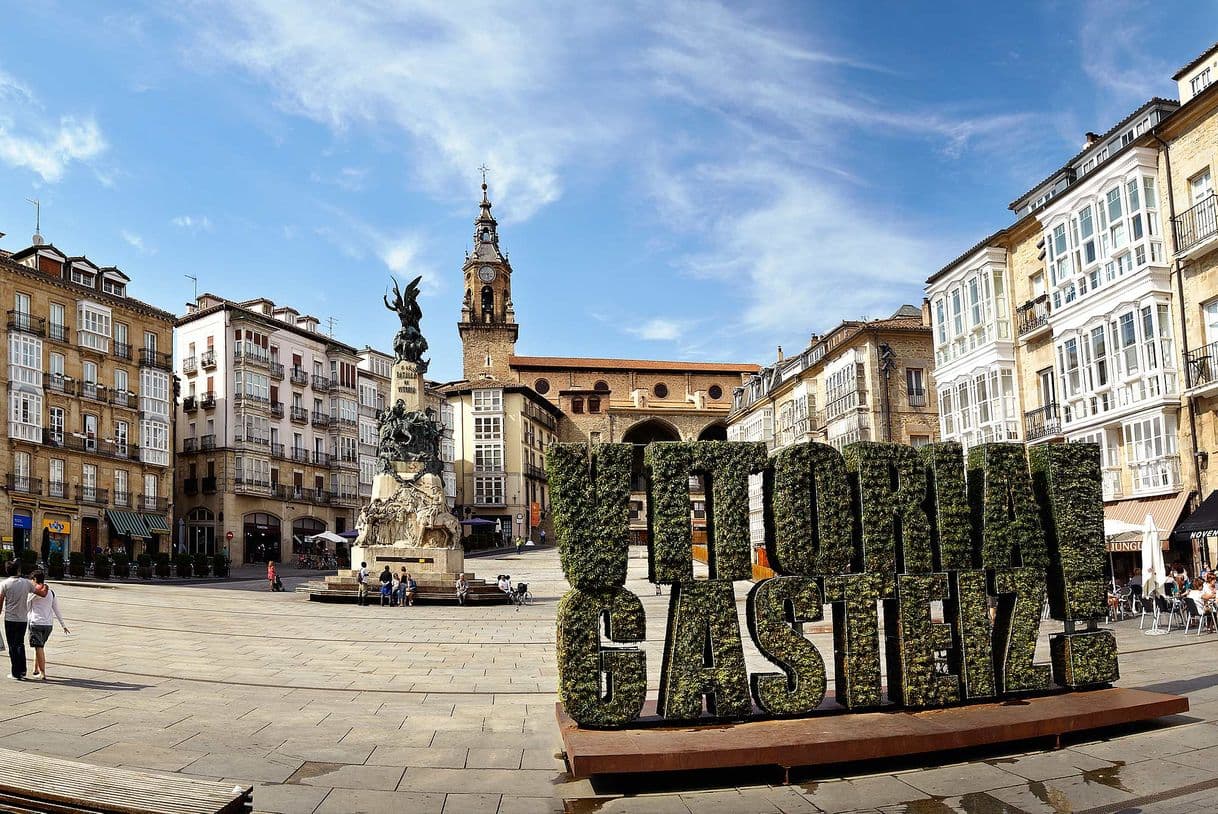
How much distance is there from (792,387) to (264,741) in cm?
5734

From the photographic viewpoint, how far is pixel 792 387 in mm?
65562

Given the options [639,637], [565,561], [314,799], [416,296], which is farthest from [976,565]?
[416,296]

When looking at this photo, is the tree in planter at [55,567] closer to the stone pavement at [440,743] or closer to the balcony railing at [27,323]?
the balcony railing at [27,323]

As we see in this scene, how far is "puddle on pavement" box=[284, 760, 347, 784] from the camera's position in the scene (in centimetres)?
956

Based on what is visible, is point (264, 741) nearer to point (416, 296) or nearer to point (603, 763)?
point (603, 763)

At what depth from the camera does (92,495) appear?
5381 cm

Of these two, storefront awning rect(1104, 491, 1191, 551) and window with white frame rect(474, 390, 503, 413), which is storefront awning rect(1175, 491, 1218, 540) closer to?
storefront awning rect(1104, 491, 1191, 551)

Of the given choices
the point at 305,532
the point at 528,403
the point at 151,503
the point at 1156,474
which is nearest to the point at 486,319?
the point at 528,403

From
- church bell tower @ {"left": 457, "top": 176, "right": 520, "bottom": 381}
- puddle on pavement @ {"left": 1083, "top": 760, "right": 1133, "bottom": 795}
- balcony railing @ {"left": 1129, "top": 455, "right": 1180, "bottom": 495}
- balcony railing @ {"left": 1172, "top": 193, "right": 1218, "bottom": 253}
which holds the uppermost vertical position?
church bell tower @ {"left": 457, "top": 176, "right": 520, "bottom": 381}

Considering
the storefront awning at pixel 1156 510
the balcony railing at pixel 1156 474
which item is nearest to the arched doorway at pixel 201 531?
the storefront awning at pixel 1156 510

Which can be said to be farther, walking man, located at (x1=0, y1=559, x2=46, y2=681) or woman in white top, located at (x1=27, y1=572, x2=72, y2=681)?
woman in white top, located at (x1=27, y1=572, x2=72, y2=681)

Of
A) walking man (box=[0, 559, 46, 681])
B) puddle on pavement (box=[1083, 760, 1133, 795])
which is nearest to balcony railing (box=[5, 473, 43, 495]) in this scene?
walking man (box=[0, 559, 46, 681])

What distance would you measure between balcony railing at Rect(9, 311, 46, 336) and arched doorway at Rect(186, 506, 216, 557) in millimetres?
17876

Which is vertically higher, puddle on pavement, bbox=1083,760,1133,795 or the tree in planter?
the tree in planter
